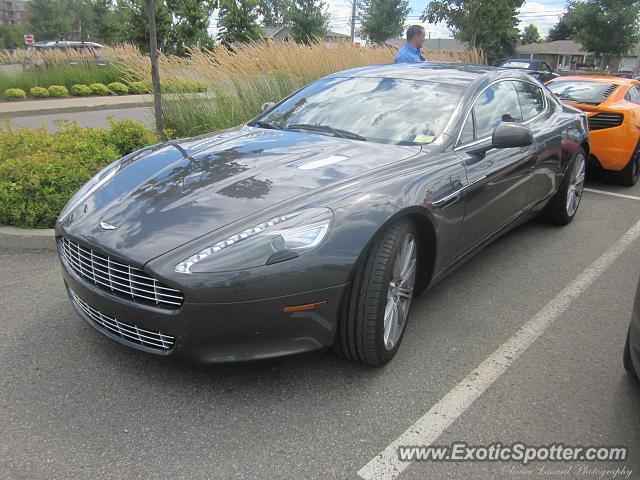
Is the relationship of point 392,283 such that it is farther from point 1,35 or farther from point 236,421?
point 1,35

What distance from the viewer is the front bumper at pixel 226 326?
7.31ft

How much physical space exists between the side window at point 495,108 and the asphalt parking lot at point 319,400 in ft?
3.92

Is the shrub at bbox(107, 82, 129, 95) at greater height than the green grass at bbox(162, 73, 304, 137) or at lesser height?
greater

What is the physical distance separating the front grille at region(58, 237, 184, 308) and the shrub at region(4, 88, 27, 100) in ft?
52.1

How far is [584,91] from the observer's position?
23.4ft

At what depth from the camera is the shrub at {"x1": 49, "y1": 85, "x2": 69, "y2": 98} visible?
647 inches

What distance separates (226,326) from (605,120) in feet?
20.0

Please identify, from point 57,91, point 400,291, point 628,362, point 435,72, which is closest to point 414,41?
point 435,72

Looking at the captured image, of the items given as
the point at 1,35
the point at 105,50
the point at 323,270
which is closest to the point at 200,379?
the point at 323,270

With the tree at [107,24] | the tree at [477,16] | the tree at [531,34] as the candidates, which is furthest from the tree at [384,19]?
the tree at [531,34]

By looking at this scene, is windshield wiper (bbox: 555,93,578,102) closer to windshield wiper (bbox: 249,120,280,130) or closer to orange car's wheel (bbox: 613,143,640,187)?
orange car's wheel (bbox: 613,143,640,187)

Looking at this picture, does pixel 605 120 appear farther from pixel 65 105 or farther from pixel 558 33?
pixel 558 33

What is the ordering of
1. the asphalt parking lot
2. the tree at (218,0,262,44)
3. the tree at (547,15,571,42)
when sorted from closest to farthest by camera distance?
the asphalt parking lot → the tree at (218,0,262,44) → the tree at (547,15,571,42)

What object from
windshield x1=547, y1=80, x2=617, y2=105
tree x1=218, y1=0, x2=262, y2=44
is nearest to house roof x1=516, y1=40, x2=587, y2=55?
tree x1=218, y1=0, x2=262, y2=44
